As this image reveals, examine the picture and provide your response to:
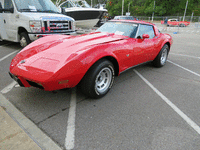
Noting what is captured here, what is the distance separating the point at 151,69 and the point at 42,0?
219 inches

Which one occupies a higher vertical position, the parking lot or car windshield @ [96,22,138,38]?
car windshield @ [96,22,138,38]

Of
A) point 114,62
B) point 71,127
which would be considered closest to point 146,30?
point 114,62

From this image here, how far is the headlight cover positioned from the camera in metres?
5.37

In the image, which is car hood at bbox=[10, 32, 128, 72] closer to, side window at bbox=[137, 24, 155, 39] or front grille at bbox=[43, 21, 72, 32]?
side window at bbox=[137, 24, 155, 39]

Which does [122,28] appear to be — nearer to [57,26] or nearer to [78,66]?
[78,66]

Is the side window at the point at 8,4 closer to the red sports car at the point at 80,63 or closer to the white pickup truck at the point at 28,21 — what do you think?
the white pickup truck at the point at 28,21

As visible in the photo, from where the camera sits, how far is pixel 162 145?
190cm

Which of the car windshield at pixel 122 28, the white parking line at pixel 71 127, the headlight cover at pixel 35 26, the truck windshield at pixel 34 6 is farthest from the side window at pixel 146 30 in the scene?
the truck windshield at pixel 34 6

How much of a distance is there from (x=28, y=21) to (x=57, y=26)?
1048 millimetres

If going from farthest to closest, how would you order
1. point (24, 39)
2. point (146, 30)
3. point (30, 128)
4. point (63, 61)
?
point (24, 39) < point (146, 30) < point (63, 61) < point (30, 128)

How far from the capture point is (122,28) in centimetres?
376

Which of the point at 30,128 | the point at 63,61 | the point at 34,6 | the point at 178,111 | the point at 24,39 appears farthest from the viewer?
the point at 34,6

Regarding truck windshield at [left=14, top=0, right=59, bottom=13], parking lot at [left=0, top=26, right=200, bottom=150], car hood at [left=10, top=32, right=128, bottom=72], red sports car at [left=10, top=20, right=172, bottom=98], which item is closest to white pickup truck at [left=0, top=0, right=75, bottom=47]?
truck windshield at [left=14, top=0, right=59, bottom=13]

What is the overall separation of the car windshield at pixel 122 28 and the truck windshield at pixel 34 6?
3633 mm
